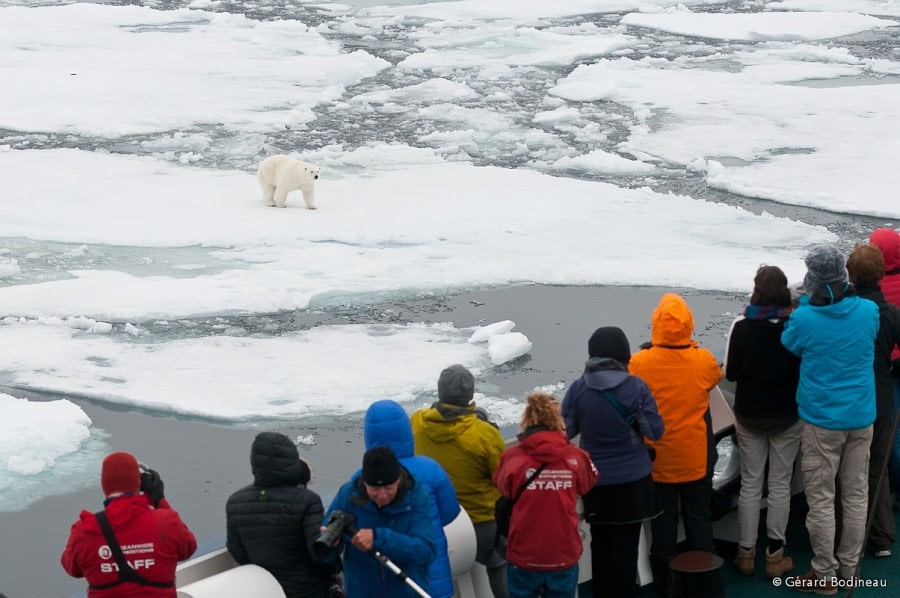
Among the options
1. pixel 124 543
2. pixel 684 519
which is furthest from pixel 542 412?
pixel 124 543

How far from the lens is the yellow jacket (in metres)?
3.87

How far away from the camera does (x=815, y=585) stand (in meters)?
4.42

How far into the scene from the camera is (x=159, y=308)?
8273 mm

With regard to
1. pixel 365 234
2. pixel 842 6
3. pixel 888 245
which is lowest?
pixel 365 234

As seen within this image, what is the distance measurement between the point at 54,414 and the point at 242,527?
3498 mm

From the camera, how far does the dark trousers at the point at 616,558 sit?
4.12 meters

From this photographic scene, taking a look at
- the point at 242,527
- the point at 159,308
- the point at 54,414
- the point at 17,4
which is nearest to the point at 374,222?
the point at 159,308

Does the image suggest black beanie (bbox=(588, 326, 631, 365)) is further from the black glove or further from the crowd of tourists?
the black glove

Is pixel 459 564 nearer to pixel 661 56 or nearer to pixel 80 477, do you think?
pixel 80 477

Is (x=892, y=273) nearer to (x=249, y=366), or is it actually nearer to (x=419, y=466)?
(x=419, y=466)

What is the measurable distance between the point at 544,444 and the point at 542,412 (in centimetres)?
10

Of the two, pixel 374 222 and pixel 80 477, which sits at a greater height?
pixel 374 222

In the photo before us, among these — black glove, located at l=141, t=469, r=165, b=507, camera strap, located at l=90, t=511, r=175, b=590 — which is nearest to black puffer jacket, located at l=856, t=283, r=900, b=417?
black glove, located at l=141, t=469, r=165, b=507

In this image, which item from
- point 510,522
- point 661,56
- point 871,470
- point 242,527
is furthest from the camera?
point 661,56
